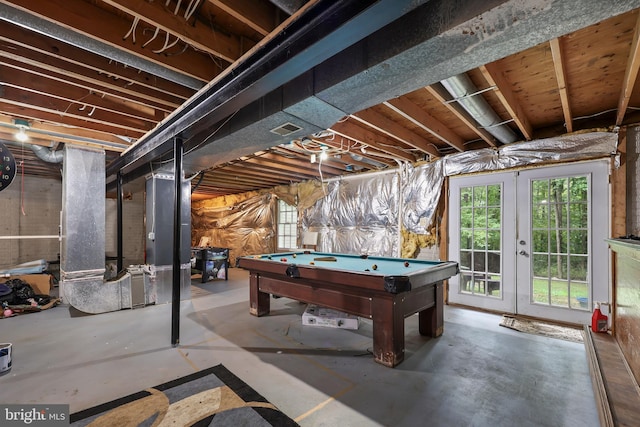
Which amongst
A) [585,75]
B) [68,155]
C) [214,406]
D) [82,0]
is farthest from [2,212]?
[585,75]

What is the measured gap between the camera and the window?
7508mm

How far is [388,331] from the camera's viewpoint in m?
2.49

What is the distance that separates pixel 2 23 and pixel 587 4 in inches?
123

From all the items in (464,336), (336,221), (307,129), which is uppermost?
(307,129)

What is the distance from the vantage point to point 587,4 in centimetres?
109

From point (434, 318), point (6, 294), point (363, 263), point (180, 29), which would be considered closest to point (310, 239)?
point (363, 263)

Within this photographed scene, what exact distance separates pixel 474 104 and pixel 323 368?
2.76 meters

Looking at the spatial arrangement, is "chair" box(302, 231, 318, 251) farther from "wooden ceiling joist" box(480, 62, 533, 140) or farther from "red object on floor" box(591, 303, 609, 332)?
"red object on floor" box(591, 303, 609, 332)

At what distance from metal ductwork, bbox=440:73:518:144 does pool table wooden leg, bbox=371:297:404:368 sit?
187 centimetres

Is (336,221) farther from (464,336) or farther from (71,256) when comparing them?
(71,256)

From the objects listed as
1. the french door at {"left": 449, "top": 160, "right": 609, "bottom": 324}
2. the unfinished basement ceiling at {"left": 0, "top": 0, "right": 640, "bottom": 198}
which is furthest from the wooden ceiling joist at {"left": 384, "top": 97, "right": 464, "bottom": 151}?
the french door at {"left": 449, "top": 160, "right": 609, "bottom": 324}

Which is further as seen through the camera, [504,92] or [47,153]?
[47,153]

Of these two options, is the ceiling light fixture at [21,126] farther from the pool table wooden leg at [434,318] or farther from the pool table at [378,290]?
the pool table wooden leg at [434,318]

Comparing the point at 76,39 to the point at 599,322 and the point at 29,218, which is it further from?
the point at 29,218
